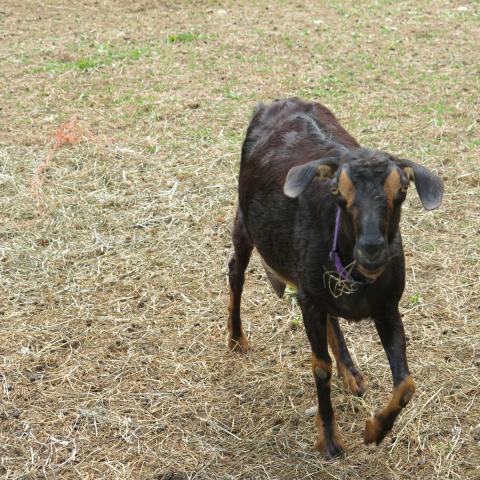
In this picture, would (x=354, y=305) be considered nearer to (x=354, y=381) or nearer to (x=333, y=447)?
(x=333, y=447)

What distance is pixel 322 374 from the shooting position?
14.7 ft

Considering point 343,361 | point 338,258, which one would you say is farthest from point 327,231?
point 343,361

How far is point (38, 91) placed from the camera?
402 inches

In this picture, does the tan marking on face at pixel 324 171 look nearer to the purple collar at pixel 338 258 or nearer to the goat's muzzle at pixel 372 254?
the purple collar at pixel 338 258

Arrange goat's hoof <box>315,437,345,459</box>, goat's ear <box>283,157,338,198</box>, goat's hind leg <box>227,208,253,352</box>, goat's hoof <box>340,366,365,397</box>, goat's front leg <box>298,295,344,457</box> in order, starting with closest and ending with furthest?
goat's ear <box>283,157,338,198</box> → goat's front leg <box>298,295,344,457</box> → goat's hoof <box>315,437,345,459</box> → goat's hoof <box>340,366,365,397</box> → goat's hind leg <box>227,208,253,352</box>

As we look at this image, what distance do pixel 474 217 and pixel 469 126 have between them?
1973mm

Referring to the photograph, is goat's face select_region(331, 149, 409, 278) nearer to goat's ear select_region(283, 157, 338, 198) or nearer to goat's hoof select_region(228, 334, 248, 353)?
goat's ear select_region(283, 157, 338, 198)

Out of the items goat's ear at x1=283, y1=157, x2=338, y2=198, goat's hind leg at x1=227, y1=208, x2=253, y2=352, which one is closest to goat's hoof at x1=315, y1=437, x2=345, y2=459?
goat's hind leg at x1=227, y1=208, x2=253, y2=352

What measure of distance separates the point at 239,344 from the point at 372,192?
2199 millimetres

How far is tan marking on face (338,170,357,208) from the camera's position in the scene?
3.73 meters

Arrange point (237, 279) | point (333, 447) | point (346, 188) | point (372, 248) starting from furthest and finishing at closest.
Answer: point (237, 279) → point (333, 447) → point (346, 188) → point (372, 248)

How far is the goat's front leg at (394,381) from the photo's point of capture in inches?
161

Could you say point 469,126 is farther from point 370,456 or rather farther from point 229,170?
point 370,456

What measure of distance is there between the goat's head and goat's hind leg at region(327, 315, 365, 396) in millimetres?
1320
